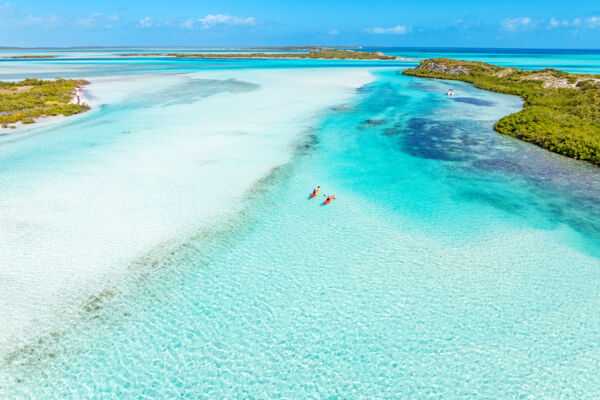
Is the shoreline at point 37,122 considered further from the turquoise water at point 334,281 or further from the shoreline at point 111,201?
the turquoise water at point 334,281

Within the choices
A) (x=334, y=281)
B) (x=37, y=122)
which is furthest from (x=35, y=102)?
(x=334, y=281)

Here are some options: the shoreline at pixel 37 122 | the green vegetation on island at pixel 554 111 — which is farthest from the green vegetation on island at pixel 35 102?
the green vegetation on island at pixel 554 111

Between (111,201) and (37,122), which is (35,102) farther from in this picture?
(111,201)

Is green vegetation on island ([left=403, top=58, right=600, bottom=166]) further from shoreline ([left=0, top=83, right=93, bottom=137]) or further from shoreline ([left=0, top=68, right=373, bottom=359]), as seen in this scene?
shoreline ([left=0, top=83, right=93, bottom=137])

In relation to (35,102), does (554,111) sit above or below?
below

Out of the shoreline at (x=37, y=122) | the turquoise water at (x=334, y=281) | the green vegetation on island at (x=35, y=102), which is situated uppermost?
the green vegetation on island at (x=35, y=102)

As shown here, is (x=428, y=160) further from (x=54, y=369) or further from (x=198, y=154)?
(x=54, y=369)
